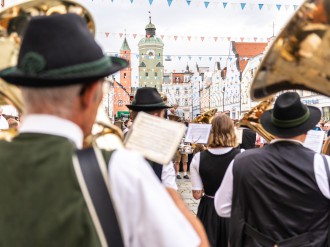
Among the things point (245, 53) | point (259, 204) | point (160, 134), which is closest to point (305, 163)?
point (259, 204)

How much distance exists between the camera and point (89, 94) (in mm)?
1332

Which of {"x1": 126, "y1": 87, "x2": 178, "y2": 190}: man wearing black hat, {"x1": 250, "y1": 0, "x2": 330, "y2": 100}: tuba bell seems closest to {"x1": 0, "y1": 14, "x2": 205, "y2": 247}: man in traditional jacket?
{"x1": 250, "y1": 0, "x2": 330, "y2": 100}: tuba bell

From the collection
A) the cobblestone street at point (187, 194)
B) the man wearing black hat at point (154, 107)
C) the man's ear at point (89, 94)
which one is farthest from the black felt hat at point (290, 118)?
the cobblestone street at point (187, 194)

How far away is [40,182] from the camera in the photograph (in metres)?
1.25

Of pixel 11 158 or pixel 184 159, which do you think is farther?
pixel 184 159

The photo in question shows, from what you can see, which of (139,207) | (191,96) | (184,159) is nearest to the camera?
(139,207)

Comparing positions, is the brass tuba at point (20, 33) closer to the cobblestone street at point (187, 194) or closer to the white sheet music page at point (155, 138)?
the white sheet music page at point (155, 138)

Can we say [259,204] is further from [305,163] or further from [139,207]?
[139,207]

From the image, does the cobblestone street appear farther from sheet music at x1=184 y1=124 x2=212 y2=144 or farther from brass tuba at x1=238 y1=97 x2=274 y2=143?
brass tuba at x1=238 y1=97 x2=274 y2=143

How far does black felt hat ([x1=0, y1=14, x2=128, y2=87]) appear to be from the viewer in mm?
1278

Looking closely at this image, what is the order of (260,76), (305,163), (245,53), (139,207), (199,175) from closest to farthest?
(139,207) < (260,76) < (305,163) < (199,175) < (245,53)

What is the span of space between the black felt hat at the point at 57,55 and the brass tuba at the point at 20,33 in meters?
0.76

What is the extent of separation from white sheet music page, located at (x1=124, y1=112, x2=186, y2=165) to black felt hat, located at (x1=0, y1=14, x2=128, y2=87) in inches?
9.6

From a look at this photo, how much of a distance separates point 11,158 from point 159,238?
18.5 inches
